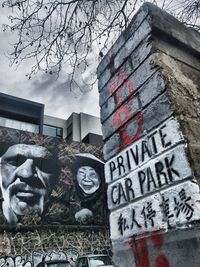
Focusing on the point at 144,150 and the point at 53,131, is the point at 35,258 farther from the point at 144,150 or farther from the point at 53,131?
the point at 144,150

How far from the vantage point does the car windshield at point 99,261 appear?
391 inches

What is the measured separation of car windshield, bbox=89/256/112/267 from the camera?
9.93 m

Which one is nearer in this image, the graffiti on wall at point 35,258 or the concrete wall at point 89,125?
the graffiti on wall at point 35,258

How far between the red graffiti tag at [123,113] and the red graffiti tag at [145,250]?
1.52ft

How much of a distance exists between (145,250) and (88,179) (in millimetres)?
15089

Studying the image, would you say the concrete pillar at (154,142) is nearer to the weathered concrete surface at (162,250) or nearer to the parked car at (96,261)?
the weathered concrete surface at (162,250)

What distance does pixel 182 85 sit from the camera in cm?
128

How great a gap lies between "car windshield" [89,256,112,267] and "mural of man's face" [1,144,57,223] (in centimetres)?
441

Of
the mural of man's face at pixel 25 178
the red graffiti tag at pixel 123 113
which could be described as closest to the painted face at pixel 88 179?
the mural of man's face at pixel 25 178

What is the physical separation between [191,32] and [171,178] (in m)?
0.86

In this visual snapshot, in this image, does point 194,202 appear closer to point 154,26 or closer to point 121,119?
point 121,119

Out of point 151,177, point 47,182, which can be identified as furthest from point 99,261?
point 151,177

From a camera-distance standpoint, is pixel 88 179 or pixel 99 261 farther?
pixel 88 179

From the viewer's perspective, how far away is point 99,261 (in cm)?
1007
